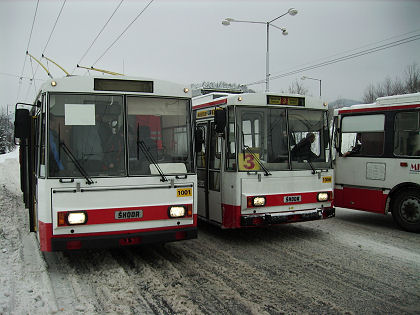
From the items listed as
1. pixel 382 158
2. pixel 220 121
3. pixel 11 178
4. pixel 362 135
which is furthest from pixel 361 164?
pixel 11 178

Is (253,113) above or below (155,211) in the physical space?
above

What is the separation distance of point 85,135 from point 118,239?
1.58 meters

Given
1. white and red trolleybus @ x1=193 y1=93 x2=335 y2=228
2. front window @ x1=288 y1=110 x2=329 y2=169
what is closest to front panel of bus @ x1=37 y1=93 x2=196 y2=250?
white and red trolleybus @ x1=193 y1=93 x2=335 y2=228

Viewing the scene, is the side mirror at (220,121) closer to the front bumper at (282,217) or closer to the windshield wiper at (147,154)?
the windshield wiper at (147,154)

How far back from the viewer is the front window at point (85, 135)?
5.57m

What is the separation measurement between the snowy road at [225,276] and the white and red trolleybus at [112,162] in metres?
0.58

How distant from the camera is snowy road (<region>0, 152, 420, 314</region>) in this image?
15.4 ft

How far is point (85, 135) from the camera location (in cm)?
570

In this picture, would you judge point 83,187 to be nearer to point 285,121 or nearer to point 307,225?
point 285,121

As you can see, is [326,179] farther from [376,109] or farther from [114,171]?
[114,171]

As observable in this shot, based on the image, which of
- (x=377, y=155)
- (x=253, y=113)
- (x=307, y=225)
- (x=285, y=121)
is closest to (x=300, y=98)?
(x=285, y=121)

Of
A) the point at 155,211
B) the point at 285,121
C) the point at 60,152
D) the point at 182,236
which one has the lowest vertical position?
the point at 182,236

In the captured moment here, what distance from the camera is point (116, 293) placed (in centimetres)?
504

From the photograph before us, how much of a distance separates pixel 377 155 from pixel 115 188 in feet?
20.8
